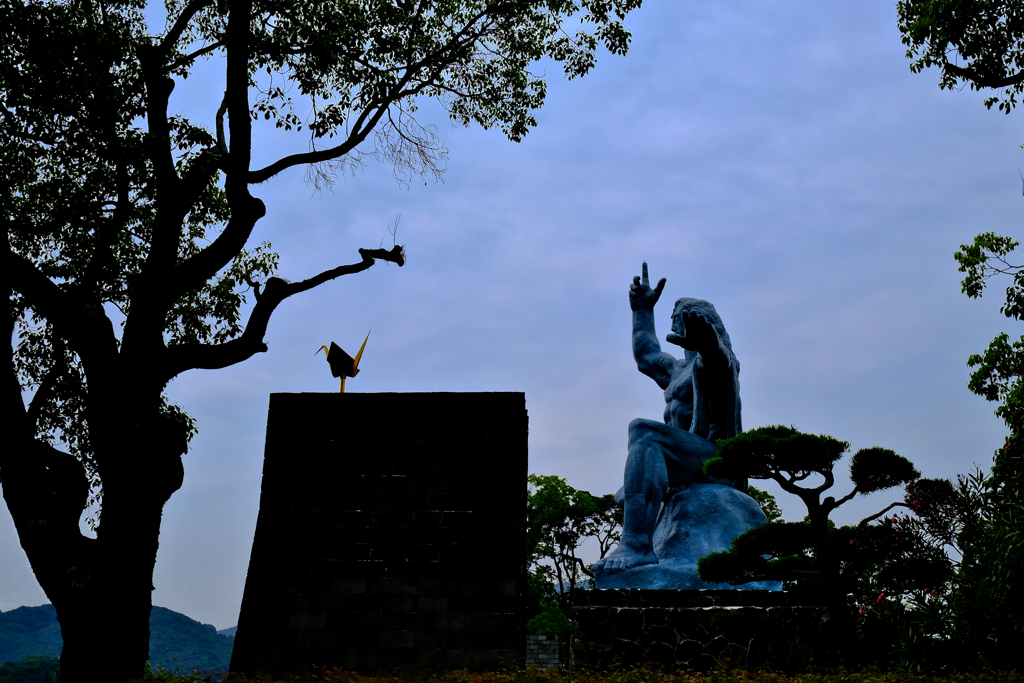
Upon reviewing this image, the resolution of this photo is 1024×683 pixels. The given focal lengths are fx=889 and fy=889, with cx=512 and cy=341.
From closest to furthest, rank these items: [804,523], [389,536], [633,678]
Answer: [633,678]
[389,536]
[804,523]

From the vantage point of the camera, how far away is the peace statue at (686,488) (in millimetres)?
12125

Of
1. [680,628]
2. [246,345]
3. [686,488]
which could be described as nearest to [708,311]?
[686,488]

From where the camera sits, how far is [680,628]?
10.8m

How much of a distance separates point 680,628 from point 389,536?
4273 mm

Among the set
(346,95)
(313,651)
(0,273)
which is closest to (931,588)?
(313,651)

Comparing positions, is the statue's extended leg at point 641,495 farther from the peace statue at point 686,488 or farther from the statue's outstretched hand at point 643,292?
the statue's outstretched hand at point 643,292

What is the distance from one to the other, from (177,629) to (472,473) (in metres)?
67.0

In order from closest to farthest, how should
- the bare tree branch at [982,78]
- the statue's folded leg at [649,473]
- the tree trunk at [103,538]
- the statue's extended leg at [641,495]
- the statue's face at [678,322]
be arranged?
the tree trunk at [103,538] < the bare tree branch at [982,78] < the statue's extended leg at [641,495] < the statue's folded leg at [649,473] < the statue's face at [678,322]

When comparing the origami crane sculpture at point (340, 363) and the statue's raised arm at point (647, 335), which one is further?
the statue's raised arm at point (647, 335)

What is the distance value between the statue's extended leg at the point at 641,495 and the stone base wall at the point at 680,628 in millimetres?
1278

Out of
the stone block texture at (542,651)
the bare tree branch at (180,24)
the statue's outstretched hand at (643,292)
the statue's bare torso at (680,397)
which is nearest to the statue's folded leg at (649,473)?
the statue's bare torso at (680,397)

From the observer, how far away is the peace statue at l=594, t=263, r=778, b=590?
477 inches

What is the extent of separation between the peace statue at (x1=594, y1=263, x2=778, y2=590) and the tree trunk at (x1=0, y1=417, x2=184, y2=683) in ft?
20.6

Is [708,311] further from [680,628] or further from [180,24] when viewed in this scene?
[180,24]
